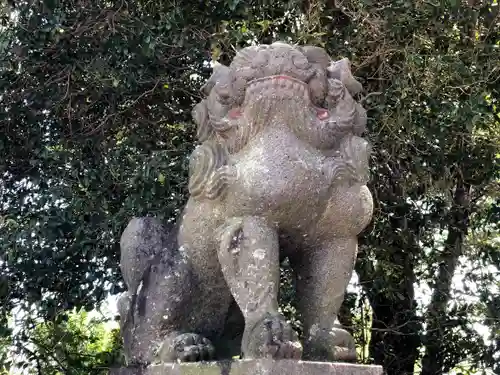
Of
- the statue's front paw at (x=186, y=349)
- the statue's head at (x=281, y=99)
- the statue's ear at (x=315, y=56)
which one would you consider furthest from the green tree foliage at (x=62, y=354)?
the statue's ear at (x=315, y=56)

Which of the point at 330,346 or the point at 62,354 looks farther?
the point at 62,354

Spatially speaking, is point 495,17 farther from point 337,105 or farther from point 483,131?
point 337,105

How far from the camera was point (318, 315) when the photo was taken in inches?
93.7

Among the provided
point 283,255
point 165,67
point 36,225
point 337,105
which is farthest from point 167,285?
point 165,67

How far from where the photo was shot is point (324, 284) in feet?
7.83

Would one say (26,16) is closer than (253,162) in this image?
No

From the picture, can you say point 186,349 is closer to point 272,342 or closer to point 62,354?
point 272,342

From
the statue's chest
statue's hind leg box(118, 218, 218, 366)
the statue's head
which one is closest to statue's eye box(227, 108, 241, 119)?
the statue's head

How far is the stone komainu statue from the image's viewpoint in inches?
89.4

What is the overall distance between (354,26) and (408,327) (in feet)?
6.85

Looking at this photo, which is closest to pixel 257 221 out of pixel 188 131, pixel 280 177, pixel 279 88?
pixel 280 177

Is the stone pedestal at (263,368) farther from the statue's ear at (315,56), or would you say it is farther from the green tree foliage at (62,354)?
A: the green tree foliage at (62,354)

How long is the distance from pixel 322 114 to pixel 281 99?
18cm

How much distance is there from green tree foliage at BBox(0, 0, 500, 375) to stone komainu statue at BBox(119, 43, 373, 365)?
1.44 m
